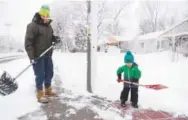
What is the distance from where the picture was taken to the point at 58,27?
3631cm

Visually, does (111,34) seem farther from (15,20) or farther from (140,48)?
(15,20)

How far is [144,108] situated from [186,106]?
0.91m

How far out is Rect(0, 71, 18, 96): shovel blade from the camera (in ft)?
16.5

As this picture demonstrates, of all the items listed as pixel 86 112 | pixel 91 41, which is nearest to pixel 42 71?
pixel 86 112

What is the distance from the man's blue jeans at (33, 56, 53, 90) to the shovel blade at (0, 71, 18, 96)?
1.57ft

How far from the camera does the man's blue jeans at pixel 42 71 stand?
5.52 metres

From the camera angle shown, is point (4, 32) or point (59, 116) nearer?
point (59, 116)

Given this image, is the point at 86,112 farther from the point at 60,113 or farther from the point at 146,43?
the point at 146,43

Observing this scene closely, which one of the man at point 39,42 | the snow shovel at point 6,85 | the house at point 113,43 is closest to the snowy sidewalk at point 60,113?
the man at point 39,42

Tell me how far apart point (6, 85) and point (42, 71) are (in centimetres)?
77

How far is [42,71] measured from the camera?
5566 mm

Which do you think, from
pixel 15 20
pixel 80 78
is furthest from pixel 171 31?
pixel 15 20

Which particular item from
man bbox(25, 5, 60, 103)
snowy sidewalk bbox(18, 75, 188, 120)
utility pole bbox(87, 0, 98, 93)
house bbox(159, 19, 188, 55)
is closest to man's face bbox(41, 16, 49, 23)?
man bbox(25, 5, 60, 103)

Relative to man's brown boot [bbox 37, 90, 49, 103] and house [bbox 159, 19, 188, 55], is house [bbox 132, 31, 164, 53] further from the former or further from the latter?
man's brown boot [bbox 37, 90, 49, 103]
